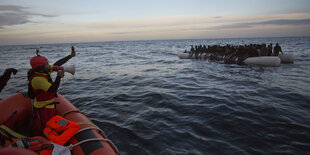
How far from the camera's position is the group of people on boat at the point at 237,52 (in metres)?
16.3

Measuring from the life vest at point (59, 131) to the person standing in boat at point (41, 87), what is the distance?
61 centimetres

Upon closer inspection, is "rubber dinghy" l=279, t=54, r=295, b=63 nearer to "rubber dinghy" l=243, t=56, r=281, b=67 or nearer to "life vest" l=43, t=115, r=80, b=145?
"rubber dinghy" l=243, t=56, r=281, b=67

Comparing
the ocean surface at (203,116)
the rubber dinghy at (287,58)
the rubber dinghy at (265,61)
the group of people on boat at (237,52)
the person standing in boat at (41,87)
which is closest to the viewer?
the person standing in boat at (41,87)

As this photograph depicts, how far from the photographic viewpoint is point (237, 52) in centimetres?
1797

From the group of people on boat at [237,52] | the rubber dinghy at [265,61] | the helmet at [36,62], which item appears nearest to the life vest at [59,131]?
the helmet at [36,62]

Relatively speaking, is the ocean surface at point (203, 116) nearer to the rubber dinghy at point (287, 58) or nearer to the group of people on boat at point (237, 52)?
the group of people on boat at point (237, 52)

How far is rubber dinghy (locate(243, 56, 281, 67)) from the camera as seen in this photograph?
14781 millimetres

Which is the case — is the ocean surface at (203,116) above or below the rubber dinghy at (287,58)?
below

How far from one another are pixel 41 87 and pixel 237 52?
1860 cm

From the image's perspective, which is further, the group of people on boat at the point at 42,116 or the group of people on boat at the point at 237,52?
the group of people on boat at the point at 237,52

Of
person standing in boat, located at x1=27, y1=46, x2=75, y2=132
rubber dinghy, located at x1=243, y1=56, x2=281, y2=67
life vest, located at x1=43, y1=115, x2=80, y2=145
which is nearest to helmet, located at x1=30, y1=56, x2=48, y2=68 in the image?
person standing in boat, located at x1=27, y1=46, x2=75, y2=132

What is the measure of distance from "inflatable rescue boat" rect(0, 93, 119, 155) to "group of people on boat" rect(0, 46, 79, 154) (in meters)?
0.16

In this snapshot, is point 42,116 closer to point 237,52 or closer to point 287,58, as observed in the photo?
point 237,52

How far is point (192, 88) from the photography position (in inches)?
367
